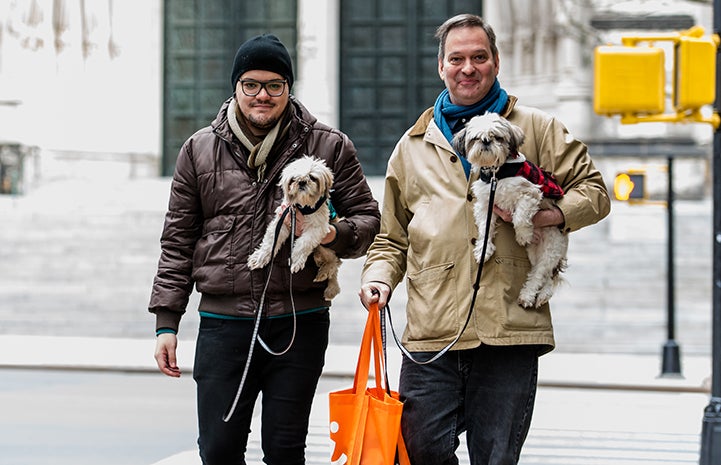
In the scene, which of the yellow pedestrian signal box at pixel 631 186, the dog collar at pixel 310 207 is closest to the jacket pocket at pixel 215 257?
the dog collar at pixel 310 207

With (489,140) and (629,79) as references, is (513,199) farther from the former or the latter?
(629,79)

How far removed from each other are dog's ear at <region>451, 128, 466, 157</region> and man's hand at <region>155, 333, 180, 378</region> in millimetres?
1394

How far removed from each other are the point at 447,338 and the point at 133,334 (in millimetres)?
15564

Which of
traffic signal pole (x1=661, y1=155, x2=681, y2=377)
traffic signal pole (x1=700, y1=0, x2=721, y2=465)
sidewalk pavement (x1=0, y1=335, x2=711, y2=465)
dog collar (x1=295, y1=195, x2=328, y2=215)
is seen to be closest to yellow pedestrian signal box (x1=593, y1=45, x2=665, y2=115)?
traffic signal pole (x1=700, y1=0, x2=721, y2=465)

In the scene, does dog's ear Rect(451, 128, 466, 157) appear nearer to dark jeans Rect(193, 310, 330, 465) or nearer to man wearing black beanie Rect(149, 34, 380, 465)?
man wearing black beanie Rect(149, 34, 380, 465)

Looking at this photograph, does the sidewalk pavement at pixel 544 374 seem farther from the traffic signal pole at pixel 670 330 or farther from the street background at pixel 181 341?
the traffic signal pole at pixel 670 330

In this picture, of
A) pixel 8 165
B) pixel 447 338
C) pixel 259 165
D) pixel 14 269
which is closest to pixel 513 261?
pixel 447 338

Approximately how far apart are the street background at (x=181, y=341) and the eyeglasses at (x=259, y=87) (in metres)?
4.41

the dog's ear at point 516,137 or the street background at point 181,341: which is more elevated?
the dog's ear at point 516,137

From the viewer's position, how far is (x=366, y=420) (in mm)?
4910

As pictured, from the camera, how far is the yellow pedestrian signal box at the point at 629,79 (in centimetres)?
719

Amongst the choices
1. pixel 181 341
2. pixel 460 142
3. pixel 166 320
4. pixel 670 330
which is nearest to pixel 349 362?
pixel 181 341

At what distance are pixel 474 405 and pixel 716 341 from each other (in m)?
2.52

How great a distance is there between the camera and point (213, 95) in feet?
99.2
